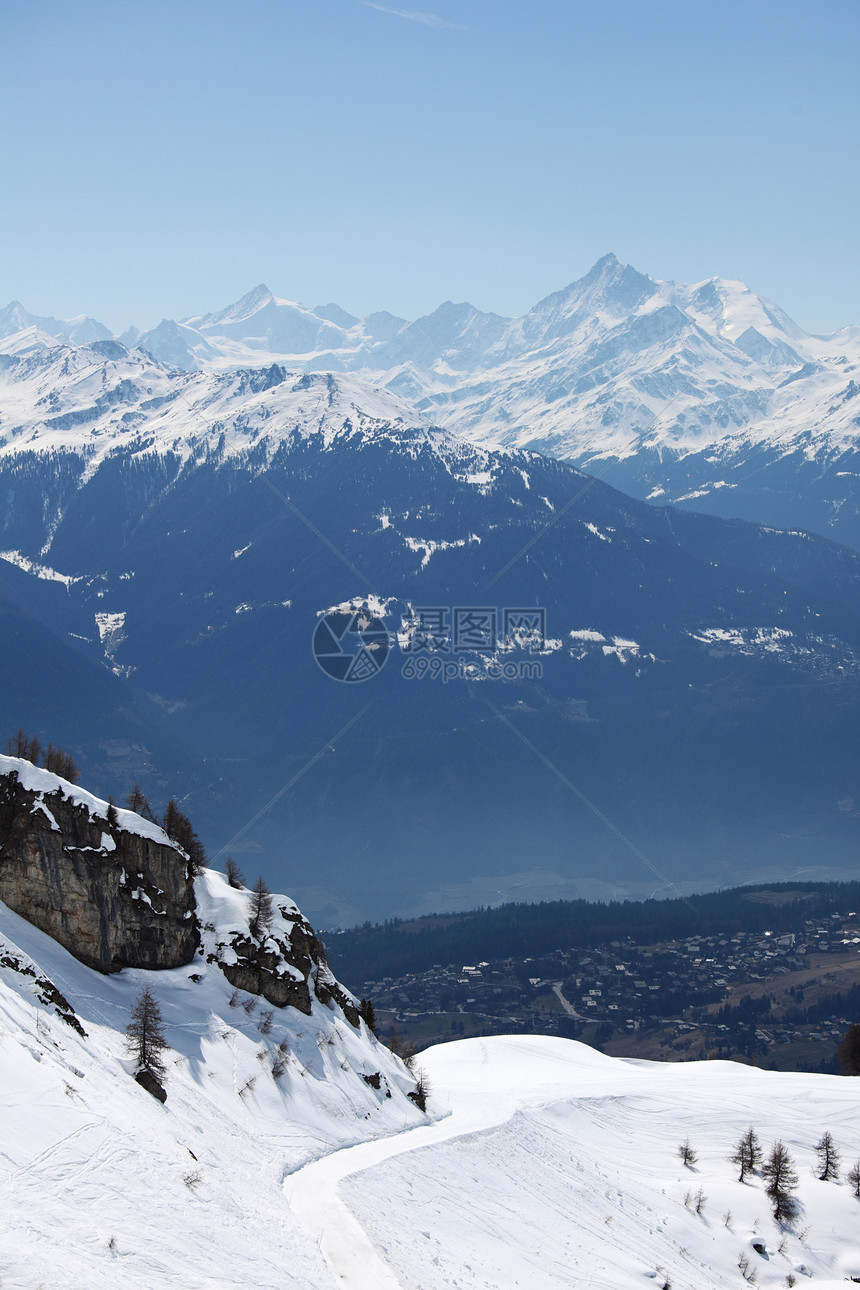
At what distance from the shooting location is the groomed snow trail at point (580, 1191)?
66562mm

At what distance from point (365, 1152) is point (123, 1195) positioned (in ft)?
102

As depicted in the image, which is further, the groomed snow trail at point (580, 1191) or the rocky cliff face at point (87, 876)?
the rocky cliff face at point (87, 876)

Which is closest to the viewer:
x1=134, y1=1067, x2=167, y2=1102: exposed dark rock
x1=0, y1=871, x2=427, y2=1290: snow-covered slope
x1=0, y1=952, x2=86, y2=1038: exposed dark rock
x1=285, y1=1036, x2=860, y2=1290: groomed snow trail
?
x1=0, y1=871, x2=427, y2=1290: snow-covered slope

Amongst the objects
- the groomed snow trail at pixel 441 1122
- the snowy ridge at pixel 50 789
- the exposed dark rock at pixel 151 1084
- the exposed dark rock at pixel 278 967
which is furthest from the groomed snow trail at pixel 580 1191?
the snowy ridge at pixel 50 789

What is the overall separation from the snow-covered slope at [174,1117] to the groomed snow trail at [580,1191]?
4.12m

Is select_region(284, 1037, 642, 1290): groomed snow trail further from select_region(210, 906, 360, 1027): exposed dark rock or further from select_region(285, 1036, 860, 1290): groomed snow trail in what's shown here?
select_region(210, 906, 360, 1027): exposed dark rock

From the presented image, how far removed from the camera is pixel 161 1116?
6450 cm

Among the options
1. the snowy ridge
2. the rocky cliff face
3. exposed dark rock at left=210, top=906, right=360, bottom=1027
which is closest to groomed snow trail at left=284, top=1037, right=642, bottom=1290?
exposed dark rock at left=210, top=906, right=360, bottom=1027

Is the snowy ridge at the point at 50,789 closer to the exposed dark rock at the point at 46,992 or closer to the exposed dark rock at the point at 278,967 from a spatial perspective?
the exposed dark rock at the point at 278,967

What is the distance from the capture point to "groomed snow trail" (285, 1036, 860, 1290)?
66.6m

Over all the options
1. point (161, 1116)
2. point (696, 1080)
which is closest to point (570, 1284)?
point (161, 1116)

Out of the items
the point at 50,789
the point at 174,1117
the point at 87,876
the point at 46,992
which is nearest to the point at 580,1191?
the point at 174,1117

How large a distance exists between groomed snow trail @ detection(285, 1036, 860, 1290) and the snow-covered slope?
412 cm

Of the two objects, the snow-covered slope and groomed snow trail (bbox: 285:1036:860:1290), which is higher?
the snow-covered slope
